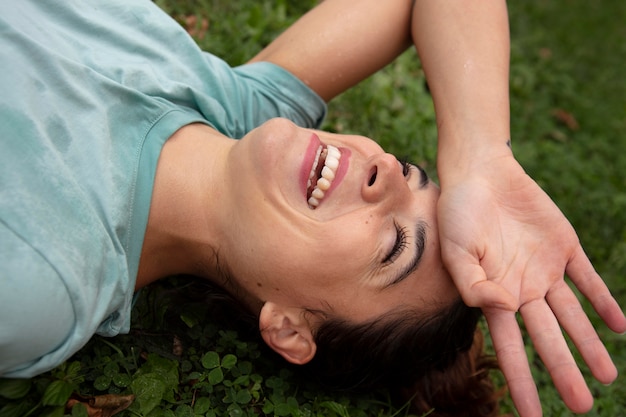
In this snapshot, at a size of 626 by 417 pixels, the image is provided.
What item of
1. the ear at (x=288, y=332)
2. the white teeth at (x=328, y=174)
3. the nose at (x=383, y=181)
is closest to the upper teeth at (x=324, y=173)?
the white teeth at (x=328, y=174)

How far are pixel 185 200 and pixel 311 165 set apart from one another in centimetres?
53

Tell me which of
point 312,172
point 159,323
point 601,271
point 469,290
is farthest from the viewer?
point 601,271

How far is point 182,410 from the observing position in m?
2.61

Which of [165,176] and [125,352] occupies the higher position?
[165,176]

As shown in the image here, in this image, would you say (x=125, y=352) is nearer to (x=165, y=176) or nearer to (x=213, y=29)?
(x=165, y=176)

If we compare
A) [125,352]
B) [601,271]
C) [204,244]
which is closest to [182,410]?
[125,352]

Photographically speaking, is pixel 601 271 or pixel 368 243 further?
pixel 601 271

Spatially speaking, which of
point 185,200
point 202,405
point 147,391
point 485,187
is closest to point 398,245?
point 485,187

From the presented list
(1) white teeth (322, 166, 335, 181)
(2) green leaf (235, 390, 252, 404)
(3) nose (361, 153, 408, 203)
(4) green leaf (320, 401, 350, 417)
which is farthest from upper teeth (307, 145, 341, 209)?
(4) green leaf (320, 401, 350, 417)

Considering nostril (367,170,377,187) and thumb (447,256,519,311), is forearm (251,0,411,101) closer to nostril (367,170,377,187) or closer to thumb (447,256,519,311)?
nostril (367,170,377,187)

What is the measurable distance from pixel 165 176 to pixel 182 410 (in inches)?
36.8

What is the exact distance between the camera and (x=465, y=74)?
10.2 feet

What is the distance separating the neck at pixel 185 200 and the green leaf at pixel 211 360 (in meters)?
0.39

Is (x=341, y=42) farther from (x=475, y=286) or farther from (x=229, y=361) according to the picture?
(x=229, y=361)
